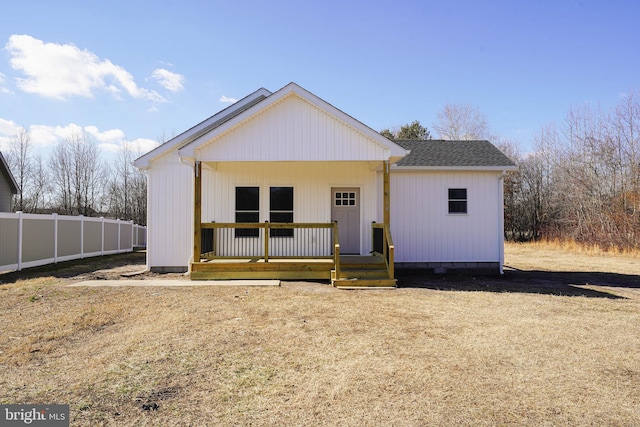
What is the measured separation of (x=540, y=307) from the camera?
7082 millimetres

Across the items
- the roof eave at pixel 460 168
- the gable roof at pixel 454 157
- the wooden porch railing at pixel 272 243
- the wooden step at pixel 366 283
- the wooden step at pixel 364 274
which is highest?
the gable roof at pixel 454 157

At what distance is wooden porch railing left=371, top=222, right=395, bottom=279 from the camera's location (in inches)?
359

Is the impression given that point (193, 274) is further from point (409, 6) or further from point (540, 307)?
point (409, 6)

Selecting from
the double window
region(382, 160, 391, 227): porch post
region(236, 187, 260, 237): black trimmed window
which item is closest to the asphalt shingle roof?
region(382, 160, 391, 227): porch post

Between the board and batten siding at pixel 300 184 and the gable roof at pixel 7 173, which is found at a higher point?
the gable roof at pixel 7 173

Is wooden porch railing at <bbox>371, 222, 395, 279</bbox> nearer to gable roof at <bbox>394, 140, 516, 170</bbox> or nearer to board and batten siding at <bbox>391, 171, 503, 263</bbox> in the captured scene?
board and batten siding at <bbox>391, 171, 503, 263</bbox>

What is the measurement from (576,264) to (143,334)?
15.3 m

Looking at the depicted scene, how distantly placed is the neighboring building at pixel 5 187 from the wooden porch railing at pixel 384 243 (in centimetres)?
1850


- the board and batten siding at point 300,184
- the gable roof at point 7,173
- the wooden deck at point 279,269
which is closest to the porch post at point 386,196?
the wooden deck at point 279,269

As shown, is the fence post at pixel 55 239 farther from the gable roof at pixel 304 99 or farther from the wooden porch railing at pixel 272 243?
the gable roof at pixel 304 99

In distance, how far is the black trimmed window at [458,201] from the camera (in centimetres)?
1185

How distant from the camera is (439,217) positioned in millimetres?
11812

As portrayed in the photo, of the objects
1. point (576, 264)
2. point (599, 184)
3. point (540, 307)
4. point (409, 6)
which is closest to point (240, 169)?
point (409, 6)

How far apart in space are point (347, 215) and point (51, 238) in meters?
10.4
